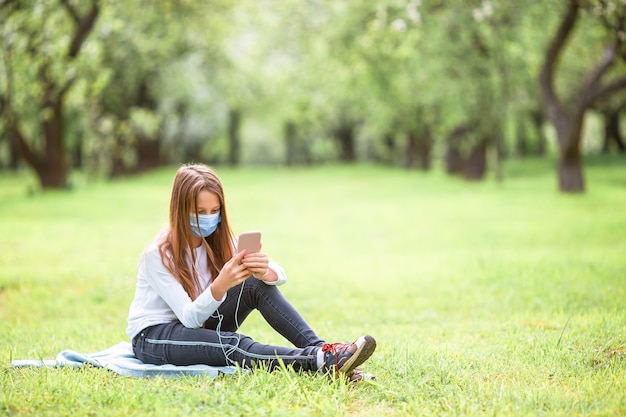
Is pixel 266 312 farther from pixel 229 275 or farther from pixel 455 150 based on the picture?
pixel 455 150

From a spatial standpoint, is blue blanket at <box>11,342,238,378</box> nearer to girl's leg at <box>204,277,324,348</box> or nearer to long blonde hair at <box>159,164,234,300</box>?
girl's leg at <box>204,277,324,348</box>

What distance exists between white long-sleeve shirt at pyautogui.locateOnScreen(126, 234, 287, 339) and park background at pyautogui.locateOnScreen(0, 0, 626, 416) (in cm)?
42

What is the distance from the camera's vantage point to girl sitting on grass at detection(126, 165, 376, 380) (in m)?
4.33

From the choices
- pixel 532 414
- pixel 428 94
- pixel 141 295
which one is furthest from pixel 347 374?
pixel 428 94

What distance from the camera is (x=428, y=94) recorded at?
23.5 metres

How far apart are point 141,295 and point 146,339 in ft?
0.95

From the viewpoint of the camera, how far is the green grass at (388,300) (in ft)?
13.2

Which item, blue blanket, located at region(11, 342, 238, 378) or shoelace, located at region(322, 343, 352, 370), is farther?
blue blanket, located at region(11, 342, 238, 378)

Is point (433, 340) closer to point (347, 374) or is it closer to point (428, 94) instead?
point (347, 374)

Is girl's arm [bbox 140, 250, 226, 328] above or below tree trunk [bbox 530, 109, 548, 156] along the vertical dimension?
below

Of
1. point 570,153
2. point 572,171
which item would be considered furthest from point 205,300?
point 572,171

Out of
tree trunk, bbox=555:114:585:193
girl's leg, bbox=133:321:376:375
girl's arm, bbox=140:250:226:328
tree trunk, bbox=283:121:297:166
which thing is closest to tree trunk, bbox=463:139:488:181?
tree trunk, bbox=555:114:585:193

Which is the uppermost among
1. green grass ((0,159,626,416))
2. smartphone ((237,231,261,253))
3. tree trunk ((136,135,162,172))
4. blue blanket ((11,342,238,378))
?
tree trunk ((136,135,162,172))

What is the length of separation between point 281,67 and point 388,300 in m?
28.1
